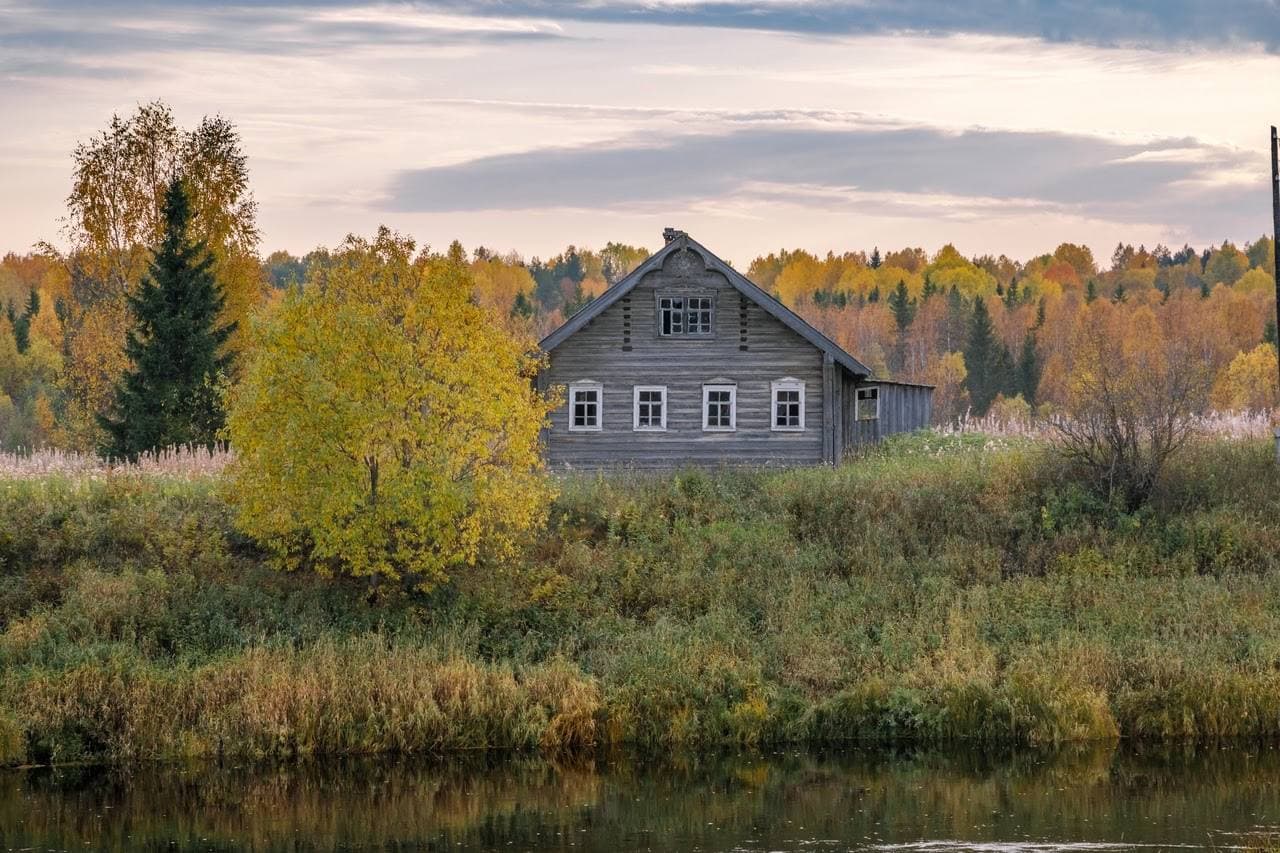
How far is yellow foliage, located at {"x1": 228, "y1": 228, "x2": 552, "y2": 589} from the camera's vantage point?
90.8ft

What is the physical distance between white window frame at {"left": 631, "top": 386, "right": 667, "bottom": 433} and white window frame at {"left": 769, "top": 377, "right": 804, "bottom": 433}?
2696mm

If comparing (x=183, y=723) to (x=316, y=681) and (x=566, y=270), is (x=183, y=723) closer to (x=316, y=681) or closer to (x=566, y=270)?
(x=316, y=681)

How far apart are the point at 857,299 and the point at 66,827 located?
12315cm

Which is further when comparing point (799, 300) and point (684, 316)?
point (799, 300)

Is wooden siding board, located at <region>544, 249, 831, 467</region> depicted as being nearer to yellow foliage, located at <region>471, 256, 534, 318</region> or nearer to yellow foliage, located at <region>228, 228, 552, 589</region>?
yellow foliage, located at <region>228, 228, 552, 589</region>

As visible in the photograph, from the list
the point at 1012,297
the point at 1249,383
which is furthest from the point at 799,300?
the point at 1249,383

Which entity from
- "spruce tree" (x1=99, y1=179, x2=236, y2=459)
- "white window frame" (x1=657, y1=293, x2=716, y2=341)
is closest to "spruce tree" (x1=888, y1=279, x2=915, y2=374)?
"white window frame" (x1=657, y1=293, x2=716, y2=341)

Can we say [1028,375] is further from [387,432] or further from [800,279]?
[387,432]

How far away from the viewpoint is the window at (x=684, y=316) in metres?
41.9

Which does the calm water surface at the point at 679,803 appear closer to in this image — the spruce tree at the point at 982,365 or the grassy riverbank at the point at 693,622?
the grassy riverbank at the point at 693,622

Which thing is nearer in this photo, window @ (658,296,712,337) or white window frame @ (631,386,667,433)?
window @ (658,296,712,337)

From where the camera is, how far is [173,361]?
43.6m

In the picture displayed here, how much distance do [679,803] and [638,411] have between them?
70.7ft

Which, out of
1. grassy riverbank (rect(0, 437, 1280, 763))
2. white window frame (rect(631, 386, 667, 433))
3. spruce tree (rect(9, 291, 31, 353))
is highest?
spruce tree (rect(9, 291, 31, 353))
